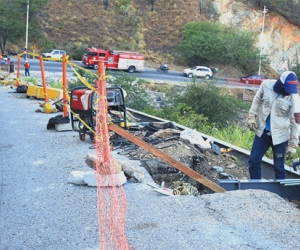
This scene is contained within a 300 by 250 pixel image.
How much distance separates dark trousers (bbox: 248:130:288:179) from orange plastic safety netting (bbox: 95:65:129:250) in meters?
2.10

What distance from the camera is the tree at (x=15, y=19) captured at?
50.9 meters

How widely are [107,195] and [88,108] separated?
3.34m

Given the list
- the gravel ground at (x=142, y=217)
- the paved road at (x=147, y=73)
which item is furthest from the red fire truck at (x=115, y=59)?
the gravel ground at (x=142, y=217)

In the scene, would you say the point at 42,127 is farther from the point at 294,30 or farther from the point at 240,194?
the point at 294,30

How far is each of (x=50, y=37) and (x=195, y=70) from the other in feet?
63.2

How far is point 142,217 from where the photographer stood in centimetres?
500

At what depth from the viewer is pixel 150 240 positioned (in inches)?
173

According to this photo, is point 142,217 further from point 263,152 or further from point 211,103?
point 211,103

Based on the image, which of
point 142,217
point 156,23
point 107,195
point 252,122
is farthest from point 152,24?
point 142,217

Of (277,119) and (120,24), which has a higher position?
(120,24)

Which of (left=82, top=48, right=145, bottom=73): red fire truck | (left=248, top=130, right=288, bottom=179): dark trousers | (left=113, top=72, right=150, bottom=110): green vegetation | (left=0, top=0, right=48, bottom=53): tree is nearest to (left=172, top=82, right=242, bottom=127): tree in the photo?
(left=113, top=72, right=150, bottom=110): green vegetation

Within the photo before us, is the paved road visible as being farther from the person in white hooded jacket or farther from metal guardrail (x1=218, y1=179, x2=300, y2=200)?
metal guardrail (x1=218, y1=179, x2=300, y2=200)

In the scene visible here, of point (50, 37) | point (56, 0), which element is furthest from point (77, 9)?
point (50, 37)

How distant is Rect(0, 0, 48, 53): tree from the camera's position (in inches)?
2002
